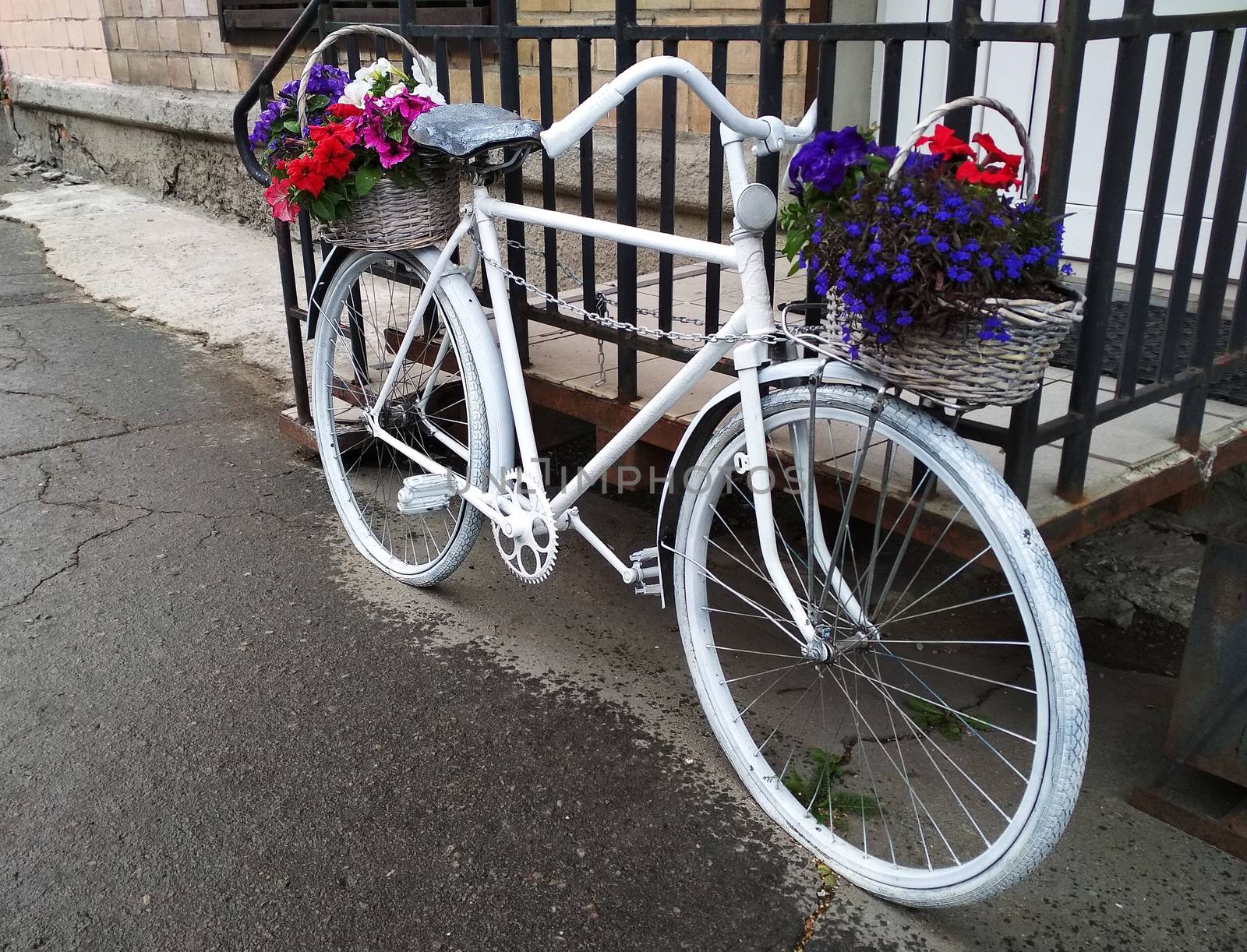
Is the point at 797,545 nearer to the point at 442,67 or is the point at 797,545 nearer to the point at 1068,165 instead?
the point at 1068,165

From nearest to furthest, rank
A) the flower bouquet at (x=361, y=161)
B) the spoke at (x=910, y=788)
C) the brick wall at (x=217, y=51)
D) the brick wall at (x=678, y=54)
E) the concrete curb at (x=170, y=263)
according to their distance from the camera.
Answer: the spoke at (x=910, y=788) < the flower bouquet at (x=361, y=161) < the brick wall at (x=678, y=54) < the brick wall at (x=217, y=51) < the concrete curb at (x=170, y=263)

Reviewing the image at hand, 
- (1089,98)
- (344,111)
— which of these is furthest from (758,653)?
(1089,98)

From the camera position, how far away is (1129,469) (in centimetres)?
268

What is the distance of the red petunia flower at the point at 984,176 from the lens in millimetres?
1839

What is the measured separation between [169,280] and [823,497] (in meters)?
5.66

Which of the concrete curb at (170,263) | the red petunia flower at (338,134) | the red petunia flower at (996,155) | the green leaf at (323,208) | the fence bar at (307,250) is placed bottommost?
the concrete curb at (170,263)

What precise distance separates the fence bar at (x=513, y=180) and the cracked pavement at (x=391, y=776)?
0.78m

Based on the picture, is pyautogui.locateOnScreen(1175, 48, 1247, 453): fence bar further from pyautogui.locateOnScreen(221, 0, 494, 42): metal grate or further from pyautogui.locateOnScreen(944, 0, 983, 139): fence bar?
pyautogui.locateOnScreen(221, 0, 494, 42): metal grate

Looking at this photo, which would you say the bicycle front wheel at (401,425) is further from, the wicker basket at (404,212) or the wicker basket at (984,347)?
the wicker basket at (984,347)

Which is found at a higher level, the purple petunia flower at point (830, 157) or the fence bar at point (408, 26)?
the fence bar at point (408, 26)

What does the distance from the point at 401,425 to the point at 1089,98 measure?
2762 mm

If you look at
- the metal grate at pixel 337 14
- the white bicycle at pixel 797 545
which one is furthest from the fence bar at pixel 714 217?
the metal grate at pixel 337 14

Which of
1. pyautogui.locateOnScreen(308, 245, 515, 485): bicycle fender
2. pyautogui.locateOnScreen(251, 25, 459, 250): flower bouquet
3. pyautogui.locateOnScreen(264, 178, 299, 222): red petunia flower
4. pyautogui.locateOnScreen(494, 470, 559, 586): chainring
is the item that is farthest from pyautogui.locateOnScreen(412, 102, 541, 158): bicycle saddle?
pyautogui.locateOnScreen(494, 470, 559, 586): chainring

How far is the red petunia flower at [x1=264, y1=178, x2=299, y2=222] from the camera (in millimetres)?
3129
